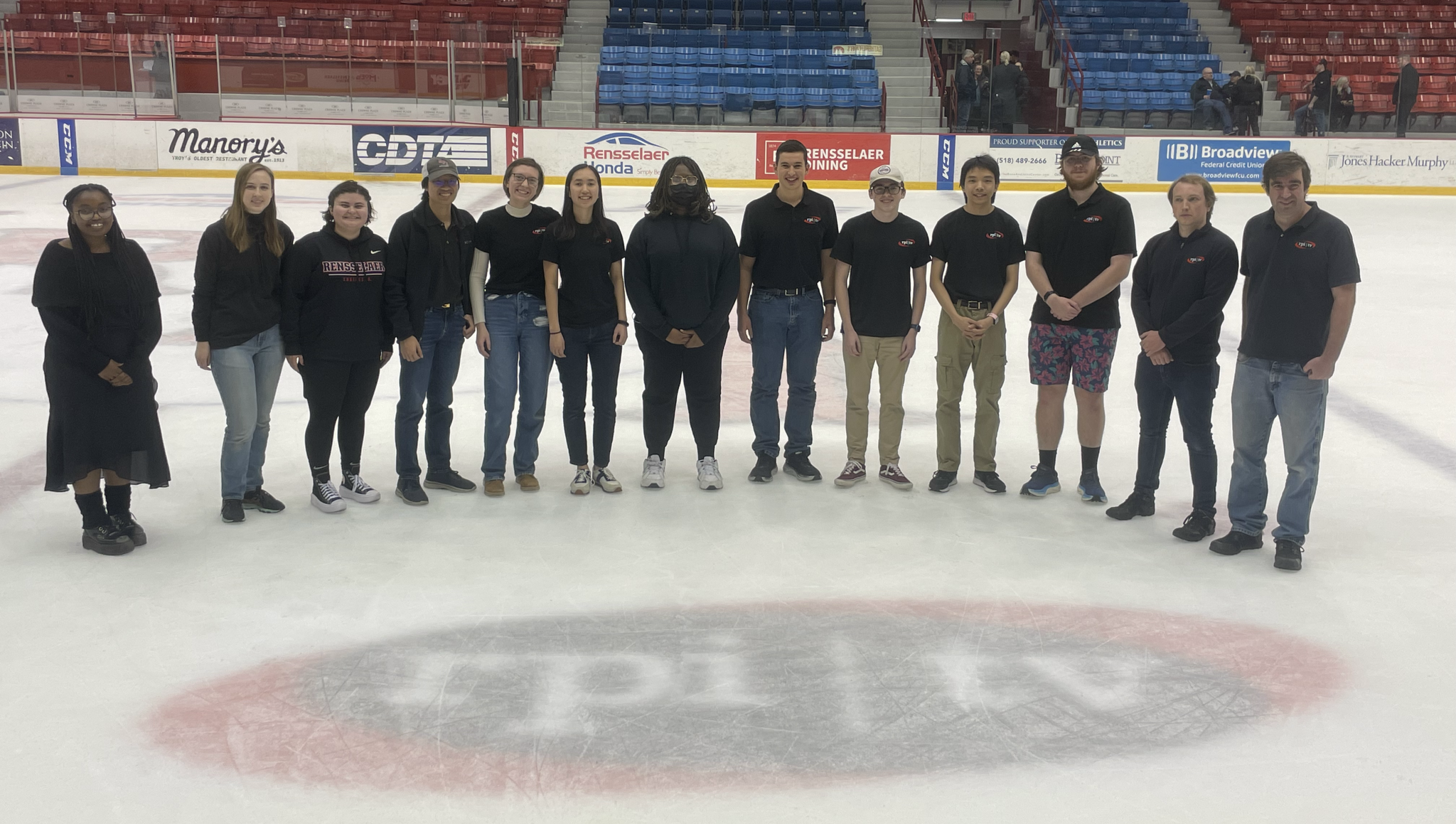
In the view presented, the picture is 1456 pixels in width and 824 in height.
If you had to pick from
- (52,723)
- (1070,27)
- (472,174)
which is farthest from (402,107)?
(52,723)

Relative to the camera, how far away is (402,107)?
65.6 ft

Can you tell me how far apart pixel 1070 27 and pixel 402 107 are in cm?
1311

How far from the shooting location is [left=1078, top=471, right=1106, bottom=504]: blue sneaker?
225 inches

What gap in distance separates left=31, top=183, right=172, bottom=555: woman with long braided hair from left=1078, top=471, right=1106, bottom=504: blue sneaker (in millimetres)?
3919

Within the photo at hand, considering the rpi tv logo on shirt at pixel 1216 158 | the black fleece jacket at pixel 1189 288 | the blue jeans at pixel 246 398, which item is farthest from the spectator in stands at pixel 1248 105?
the blue jeans at pixel 246 398

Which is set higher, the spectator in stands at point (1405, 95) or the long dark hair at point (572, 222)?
the spectator in stands at point (1405, 95)

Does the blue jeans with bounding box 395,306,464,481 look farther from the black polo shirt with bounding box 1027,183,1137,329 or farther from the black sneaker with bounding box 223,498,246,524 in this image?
the black polo shirt with bounding box 1027,183,1137,329

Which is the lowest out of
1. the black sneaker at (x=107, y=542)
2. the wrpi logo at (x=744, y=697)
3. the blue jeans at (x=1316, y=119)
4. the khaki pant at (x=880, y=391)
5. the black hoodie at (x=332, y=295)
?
the wrpi logo at (x=744, y=697)

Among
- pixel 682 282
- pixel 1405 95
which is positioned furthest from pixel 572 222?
pixel 1405 95

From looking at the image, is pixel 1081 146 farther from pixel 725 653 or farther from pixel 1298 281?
pixel 725 653

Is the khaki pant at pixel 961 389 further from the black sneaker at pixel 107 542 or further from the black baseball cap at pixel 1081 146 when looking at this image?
the black sneaker at pixel 107 542

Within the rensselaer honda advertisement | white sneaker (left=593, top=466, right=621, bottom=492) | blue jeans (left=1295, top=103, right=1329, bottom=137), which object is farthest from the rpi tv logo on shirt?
white sneaker (left=593, top=466, right=621, bottom=492)

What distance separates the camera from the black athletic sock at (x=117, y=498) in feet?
16.2

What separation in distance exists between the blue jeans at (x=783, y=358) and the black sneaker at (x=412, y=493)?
1572 mm
